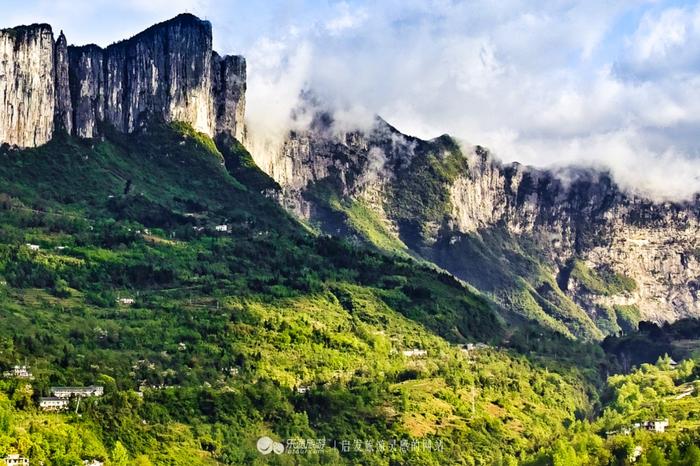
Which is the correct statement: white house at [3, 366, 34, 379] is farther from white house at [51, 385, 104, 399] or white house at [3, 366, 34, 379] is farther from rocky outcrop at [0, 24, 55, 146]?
rocky outcrop at [0, 24, 55, 146]

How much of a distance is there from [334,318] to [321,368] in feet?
57.9

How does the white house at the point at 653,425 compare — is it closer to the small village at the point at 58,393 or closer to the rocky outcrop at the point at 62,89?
the small village at the point at 58,393

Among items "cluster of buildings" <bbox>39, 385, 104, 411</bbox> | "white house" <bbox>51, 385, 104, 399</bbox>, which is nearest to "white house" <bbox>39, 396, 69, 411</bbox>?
"cluster of buildings" <bbox>39, 385, 104, 411</bbox>

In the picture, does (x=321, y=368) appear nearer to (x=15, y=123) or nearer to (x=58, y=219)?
(x=58, y=219)

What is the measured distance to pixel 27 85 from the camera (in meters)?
188

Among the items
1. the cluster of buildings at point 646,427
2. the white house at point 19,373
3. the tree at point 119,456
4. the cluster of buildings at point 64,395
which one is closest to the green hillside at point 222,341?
the tree at point 119,456

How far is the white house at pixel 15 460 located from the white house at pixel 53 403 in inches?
562

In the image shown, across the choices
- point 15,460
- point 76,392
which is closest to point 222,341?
point 76,392

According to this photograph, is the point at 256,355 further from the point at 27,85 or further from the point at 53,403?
the point at 27,85

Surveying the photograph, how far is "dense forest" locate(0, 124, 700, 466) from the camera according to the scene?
115 m

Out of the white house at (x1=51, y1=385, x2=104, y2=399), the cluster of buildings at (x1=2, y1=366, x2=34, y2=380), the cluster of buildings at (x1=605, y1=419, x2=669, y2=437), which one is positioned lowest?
the cluster of buildings at (x1=605, y1=419, x2=669, y2=437)

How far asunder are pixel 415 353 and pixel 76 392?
53984 mm

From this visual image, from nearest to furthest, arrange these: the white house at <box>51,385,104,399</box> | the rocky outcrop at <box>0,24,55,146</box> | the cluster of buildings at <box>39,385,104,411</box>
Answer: the cluster of buildings at <box>39,385,104,411</box>, the white house at <box>51,385,104,399</box>, the rocky outcrop at <box>0,24,55,146</box>

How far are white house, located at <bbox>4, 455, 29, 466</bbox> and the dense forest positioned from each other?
1348 millimetres
